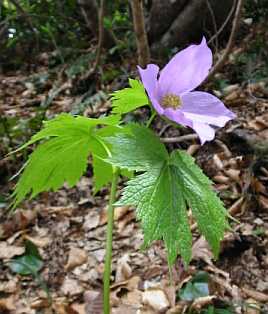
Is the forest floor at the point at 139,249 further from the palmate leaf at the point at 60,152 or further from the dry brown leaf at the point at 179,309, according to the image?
the palmate leaf at the point at 60,152

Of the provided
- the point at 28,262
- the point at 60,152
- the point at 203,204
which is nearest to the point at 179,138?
the point at 28,262

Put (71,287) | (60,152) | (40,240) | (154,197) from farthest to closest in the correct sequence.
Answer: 1. (40,240)
2. (71,287)
3. (60,152)
4. (154,197)

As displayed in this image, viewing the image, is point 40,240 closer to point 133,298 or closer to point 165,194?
point 133,298

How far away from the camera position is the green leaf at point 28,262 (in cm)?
168

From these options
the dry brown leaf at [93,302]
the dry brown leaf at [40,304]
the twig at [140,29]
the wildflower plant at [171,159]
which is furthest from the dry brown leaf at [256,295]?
the twig at [140,29]

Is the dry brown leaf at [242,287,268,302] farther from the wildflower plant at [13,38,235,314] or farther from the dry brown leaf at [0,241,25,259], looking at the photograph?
Result: the dry brown leaf at [0,241,25,259]

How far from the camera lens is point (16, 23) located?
15.8ft

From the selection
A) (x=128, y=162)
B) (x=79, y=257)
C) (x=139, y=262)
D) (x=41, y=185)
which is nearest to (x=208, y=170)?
(x=139, y=262)

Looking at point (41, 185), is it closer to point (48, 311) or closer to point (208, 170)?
point (48, 311)

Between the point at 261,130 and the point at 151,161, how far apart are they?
1.69 meters

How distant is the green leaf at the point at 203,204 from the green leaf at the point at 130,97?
0.42 ft

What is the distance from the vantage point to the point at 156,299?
4.72 feet

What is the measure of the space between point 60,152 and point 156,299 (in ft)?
2.80

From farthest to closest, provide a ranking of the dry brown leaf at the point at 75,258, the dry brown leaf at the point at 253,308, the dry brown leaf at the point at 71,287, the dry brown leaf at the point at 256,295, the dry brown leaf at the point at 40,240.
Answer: the dry brown leaf at the point at 40,240
the dry brown leaf at the point at 75,258
the dry brown leaf at the point at 71,287
the dry brown leaf at the point at 256,295
the dry brown leaf at the point at 253,308
